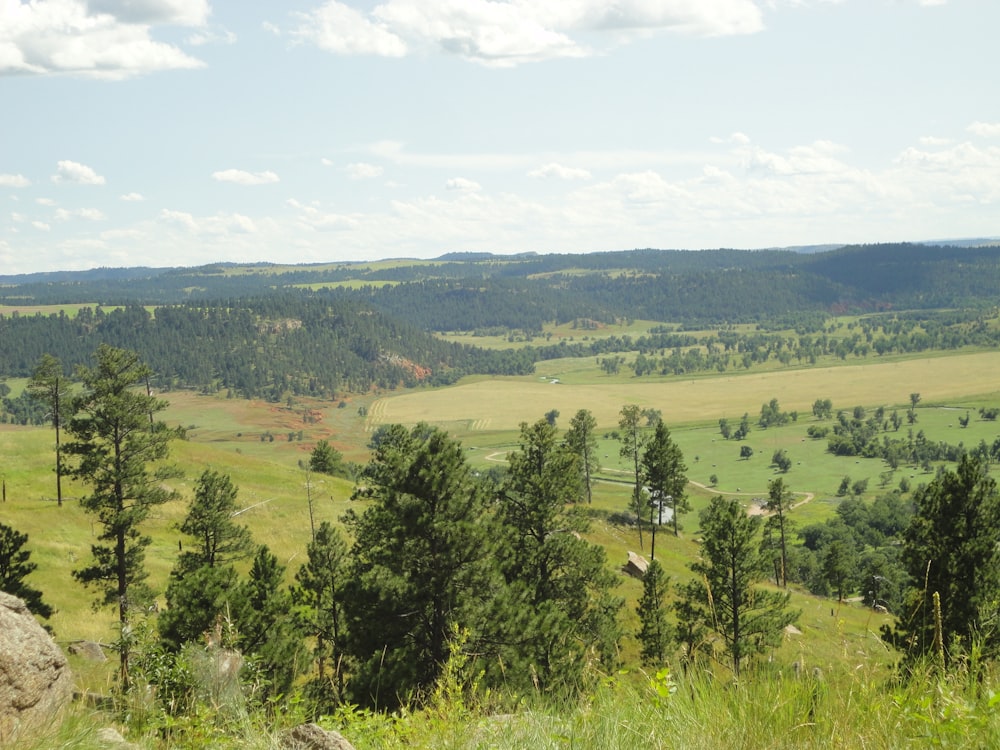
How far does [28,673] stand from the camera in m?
8.42

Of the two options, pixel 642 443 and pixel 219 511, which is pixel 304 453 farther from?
pixel 219 511

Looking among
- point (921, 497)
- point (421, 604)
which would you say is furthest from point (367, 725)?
point (921, 497)

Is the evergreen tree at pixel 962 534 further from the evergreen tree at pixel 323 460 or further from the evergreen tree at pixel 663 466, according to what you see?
the evergreen tree at pixel 323 460

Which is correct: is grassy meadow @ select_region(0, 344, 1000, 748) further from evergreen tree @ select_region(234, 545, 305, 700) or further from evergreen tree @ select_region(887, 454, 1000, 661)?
evergreen tree @ select_region(887, 454, 1000, 661)

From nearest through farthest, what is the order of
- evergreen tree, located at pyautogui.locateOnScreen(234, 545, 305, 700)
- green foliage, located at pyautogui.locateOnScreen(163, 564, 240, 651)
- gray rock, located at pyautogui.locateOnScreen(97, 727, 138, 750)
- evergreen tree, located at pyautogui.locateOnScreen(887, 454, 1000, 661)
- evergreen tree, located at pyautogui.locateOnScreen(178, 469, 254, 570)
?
gray rock, located at pyautogui.locateOnScreen(97, 727, 138, 750) < green foliage, located at pyautogui.locateOnScreen(163, 564, 240, 651) < evergreen tree, located at pyautogui.locateOnScreen(234, 545, 305, 700) < evergreen tree, located at pyautogui.locateOnScreen(887, 454, 1000, 661) < evergreen tree, located at pyautogui.locateOnScreen(178, 469, 254, 570)

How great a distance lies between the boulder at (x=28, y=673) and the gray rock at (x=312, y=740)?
98.1 inches

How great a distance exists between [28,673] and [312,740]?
13.9 ft

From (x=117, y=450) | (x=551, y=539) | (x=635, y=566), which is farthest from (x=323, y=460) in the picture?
(x=551, y=539)

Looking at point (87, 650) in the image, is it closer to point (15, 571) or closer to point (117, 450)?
point (15, 571)

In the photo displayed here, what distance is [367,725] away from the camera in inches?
281

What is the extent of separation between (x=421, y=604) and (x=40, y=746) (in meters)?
19.7

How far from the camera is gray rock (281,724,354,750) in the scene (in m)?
6.13

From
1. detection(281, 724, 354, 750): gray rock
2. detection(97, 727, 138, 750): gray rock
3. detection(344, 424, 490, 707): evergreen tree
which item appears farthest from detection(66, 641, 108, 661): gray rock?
detection(281, 724, 354, 750): gray rock

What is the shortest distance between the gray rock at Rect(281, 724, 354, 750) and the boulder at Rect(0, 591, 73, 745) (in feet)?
8.18
